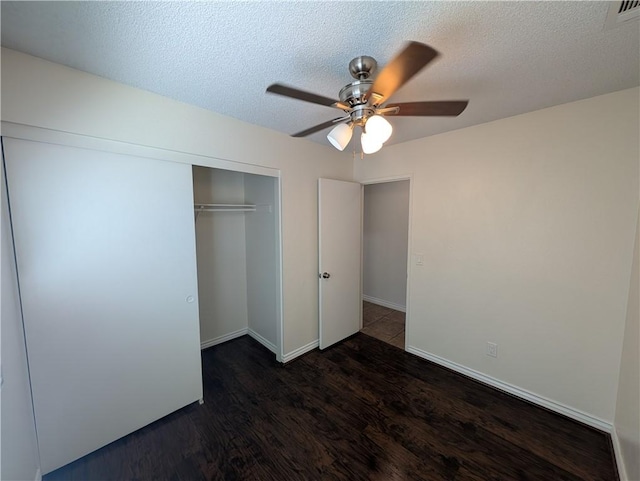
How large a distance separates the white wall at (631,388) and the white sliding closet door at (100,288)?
2897 mm

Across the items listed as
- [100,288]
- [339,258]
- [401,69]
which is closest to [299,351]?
[339,258]

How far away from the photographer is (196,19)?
3.47 feet

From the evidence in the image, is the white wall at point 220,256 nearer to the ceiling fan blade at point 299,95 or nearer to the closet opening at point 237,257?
the closet opening at point 237,257

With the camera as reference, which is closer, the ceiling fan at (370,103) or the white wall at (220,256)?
the ceiling fan at (370,103)

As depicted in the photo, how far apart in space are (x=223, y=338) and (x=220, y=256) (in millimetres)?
1063

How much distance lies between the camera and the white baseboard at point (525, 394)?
1.81 meters

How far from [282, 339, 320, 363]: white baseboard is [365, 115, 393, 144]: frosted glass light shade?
7.81 ft

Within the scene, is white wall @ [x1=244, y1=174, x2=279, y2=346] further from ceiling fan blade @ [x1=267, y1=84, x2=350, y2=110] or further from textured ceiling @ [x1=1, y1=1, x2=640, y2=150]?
ceiling fan blade @ [x1=267, y1=84, x2=350, y2=110]

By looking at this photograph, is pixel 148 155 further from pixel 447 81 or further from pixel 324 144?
pixel 447 81

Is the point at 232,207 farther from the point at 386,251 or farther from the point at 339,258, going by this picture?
the point at 386,251

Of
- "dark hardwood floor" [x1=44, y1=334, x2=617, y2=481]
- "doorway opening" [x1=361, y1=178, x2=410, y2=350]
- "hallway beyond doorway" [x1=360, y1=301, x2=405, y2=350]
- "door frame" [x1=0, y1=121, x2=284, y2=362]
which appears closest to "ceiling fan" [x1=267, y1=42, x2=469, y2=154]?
"door frame" [x1=0, y1=121, x2=284, y2=362]

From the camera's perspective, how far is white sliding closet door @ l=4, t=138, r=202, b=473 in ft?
4.47

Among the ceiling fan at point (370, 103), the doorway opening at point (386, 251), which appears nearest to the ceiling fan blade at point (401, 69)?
the ceiling fan at point (370, 103)

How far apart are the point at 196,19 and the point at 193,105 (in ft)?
2.99
